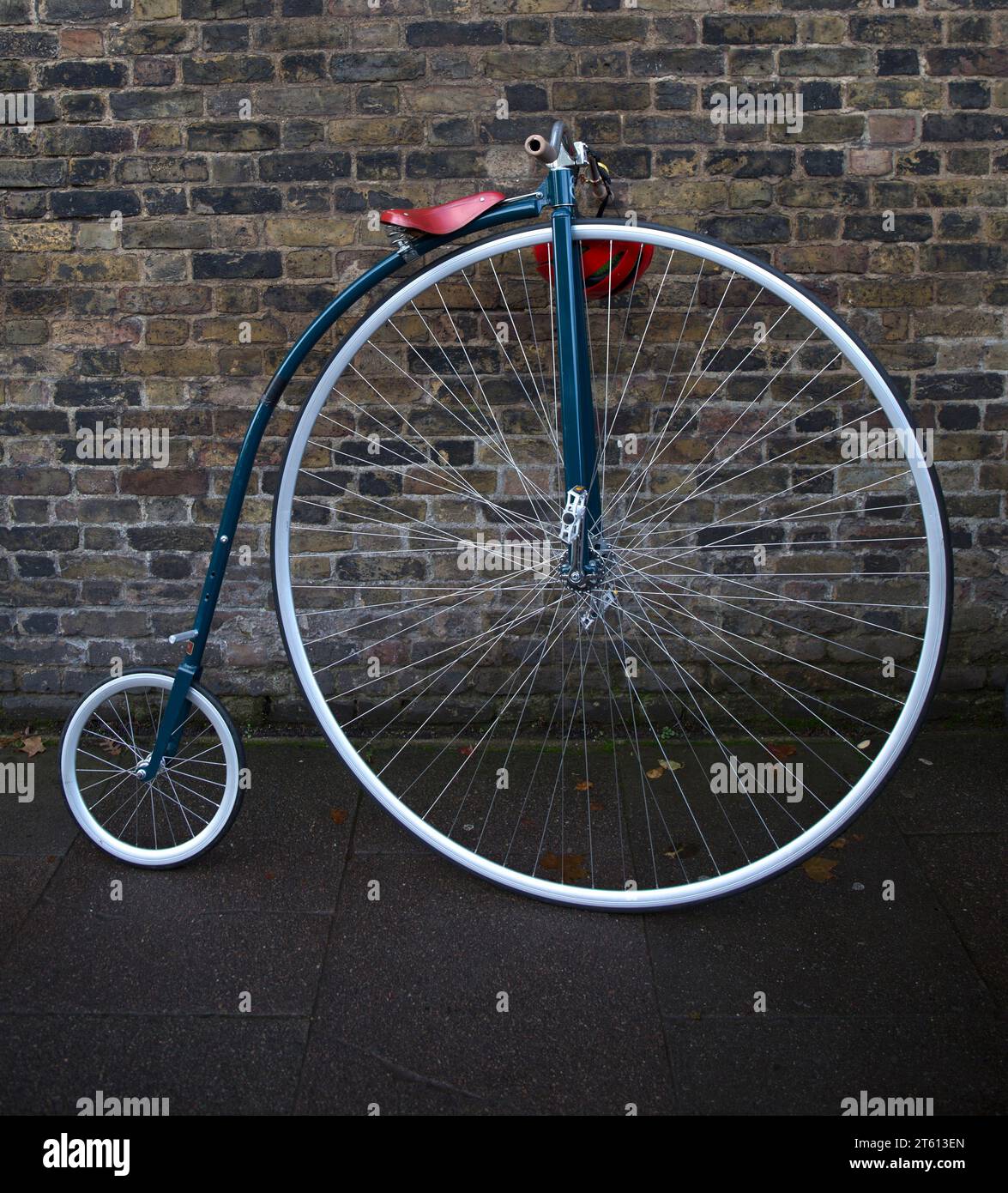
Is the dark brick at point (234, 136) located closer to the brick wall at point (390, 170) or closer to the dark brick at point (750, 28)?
the brick wall at point (390, 170)

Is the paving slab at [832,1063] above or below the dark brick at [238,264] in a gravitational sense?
below

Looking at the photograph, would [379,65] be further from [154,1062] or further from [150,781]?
[154,1062]

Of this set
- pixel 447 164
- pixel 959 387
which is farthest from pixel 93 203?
pixel 959 387

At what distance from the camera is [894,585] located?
126 inches

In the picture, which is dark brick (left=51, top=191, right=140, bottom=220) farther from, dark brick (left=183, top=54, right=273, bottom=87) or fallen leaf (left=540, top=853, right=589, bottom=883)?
fallen leaf (left=540, top=853, right=589, bottom=883)

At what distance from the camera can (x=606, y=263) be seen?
8.14 feet

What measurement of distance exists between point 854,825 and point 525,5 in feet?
7.83

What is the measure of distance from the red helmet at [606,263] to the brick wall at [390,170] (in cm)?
44

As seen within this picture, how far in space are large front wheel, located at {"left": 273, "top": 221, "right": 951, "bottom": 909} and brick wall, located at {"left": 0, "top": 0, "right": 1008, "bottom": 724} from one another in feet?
0.68

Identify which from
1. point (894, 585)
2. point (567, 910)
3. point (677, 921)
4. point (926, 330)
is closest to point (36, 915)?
point (567, 910)

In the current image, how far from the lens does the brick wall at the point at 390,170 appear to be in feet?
9.41

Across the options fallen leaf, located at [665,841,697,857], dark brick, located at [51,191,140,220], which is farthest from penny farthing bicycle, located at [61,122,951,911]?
dark brick, located at [51,191,140,220]

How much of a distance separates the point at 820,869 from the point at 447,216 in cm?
179

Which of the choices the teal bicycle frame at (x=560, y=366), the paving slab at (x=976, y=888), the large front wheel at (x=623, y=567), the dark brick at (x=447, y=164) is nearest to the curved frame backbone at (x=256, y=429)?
the teal bicycle frame at (x=560, y=366)
